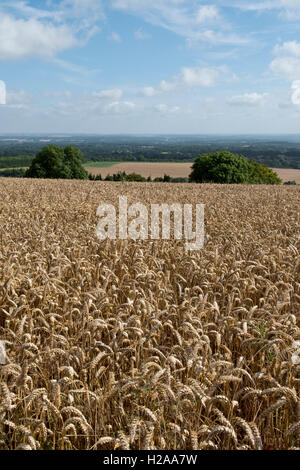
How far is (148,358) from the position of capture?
11.4 feet

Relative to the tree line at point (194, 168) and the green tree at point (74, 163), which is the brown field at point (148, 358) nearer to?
the tree line at point (194, 168)

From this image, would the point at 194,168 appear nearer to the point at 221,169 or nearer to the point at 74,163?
the point at 221,169

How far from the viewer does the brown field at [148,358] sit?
2963mm

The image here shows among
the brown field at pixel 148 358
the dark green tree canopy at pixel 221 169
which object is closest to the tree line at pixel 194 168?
the dark green tree canopy at pixel 221 169

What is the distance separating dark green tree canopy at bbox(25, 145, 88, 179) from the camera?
75.8m

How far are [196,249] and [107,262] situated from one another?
212 centimetres

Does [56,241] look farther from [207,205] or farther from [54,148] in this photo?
[54,148]

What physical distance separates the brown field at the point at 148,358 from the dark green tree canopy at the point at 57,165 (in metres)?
69.9

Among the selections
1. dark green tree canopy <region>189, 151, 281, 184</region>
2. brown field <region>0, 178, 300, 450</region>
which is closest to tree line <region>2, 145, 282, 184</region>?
dark green tree canopy <region>189, 151, 281, 184</region>

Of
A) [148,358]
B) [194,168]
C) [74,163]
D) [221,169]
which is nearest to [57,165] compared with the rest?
[74,163]

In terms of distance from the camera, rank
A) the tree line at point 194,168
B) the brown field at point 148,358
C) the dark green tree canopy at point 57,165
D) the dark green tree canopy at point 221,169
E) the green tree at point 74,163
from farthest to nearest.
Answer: the green tree at point 74,163 < the dark green tree canopy at point 57,165 < the tree line at point 194,168 < the dark green tree canopy at point 221,169 < the brown field at point 148,358

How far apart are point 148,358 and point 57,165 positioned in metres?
76.3

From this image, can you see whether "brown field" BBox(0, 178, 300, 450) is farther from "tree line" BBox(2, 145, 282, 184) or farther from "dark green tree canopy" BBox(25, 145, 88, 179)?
"dark green tree canopy" BBox(25, 145, 88, 179)
